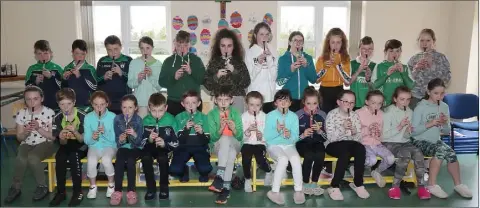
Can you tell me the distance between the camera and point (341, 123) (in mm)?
3420

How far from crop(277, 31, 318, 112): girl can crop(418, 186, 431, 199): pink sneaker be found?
1.19 m

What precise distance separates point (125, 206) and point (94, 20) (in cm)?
356

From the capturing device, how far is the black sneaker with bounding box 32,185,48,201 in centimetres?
327

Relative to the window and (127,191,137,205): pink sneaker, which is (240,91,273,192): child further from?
the window

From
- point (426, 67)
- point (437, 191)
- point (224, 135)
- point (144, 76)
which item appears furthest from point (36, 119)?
point (426, 67)

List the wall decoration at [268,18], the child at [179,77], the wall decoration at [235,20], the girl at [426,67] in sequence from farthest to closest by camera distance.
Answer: the wall decoration at [268,18] → the wall decoration at [235,20] → the girl at [426,67] → the child at [179,77]

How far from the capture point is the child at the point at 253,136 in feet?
10.7

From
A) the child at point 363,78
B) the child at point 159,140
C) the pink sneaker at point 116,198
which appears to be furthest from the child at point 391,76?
the pink sneaker at point 116,198

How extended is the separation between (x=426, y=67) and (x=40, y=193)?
358 cm

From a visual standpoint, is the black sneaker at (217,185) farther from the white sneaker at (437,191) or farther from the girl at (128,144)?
the white sneaker at (437,191)

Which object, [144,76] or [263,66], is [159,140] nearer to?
[144,76]

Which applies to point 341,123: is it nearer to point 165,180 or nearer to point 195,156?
point 195,156

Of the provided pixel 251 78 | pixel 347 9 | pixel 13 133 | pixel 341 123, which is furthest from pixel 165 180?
pixel 347 9

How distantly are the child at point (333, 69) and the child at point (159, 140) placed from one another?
4.59ft
